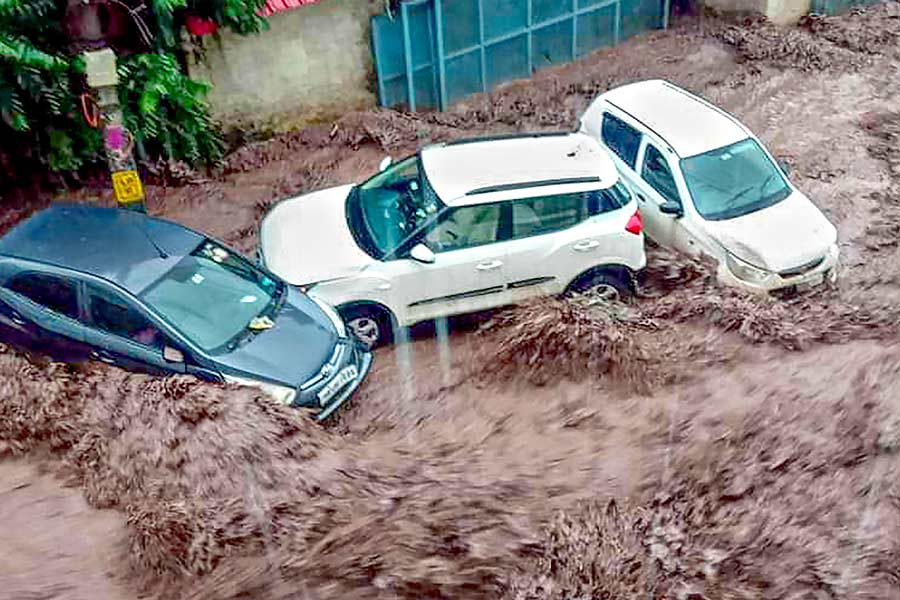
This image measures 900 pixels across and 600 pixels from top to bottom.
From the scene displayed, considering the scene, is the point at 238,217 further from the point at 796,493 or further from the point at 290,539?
the point at 796,493

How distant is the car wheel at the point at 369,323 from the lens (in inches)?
375

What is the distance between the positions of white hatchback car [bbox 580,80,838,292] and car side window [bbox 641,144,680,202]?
0.01 metres

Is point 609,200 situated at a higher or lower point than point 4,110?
lower

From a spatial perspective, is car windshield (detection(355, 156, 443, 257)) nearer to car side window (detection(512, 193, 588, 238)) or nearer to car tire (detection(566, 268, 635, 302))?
car side window (detection(512, 193, 588, 238))

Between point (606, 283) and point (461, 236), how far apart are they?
1617 mm

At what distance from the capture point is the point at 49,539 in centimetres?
666

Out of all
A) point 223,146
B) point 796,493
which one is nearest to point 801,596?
point 796,493

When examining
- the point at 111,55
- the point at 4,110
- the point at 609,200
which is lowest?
the point at 609,200

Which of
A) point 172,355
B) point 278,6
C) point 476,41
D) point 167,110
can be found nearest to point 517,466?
point 172,355

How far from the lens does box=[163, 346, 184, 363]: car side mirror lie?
8.25 metres

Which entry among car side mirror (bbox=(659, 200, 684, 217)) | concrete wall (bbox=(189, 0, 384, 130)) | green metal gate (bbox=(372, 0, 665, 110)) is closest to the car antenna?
concrete wall (bbox=(189, 0, 384, 130))

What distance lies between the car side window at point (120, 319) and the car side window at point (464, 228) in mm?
2636

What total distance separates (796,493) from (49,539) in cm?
480

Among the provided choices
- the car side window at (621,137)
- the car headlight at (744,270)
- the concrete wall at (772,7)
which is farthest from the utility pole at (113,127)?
the concrete wall at (772,7)
